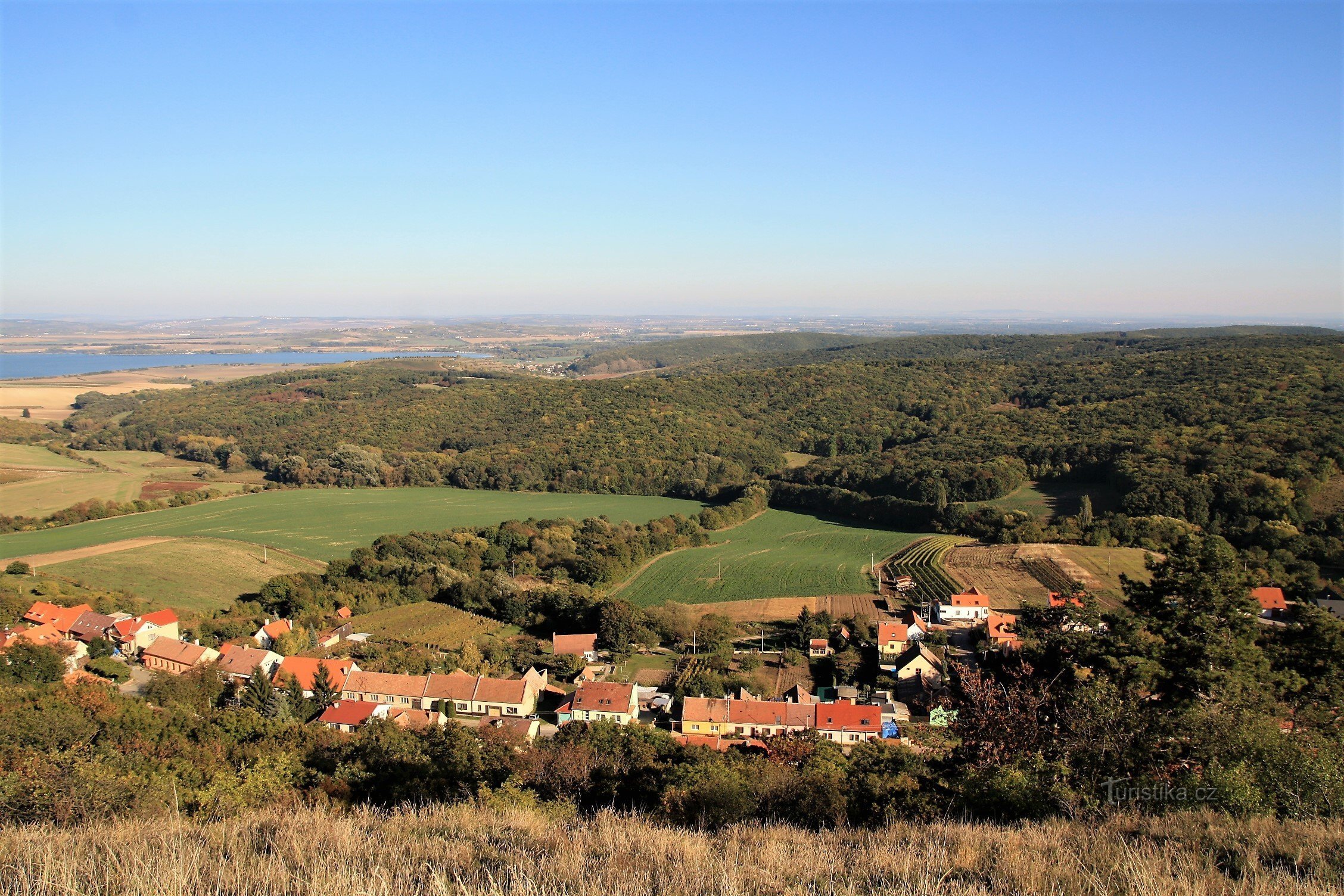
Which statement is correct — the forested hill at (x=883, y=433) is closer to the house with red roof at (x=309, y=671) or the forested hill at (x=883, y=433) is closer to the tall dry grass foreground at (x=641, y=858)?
the house with red roof at (x=309, y=671)

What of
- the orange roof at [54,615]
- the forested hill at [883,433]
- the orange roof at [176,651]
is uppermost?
the forested hill at [883,433]

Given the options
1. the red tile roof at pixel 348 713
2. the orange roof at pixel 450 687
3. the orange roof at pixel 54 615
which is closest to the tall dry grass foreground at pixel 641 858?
the red tile roof at pixel 348 713

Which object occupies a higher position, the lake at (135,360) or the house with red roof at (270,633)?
the lake at (135,360)

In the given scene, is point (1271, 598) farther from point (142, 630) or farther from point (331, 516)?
point (331, 516)

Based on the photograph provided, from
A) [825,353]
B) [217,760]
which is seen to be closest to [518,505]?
[217,760]

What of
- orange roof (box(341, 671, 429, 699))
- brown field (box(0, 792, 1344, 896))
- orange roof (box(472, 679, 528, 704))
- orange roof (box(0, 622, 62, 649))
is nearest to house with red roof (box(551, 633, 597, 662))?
orange roof (box(472, 679, 528, 704))

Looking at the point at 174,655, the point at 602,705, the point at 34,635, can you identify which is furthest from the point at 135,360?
the point at 602,705

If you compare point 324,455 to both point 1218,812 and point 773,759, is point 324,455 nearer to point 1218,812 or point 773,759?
point 773,759
